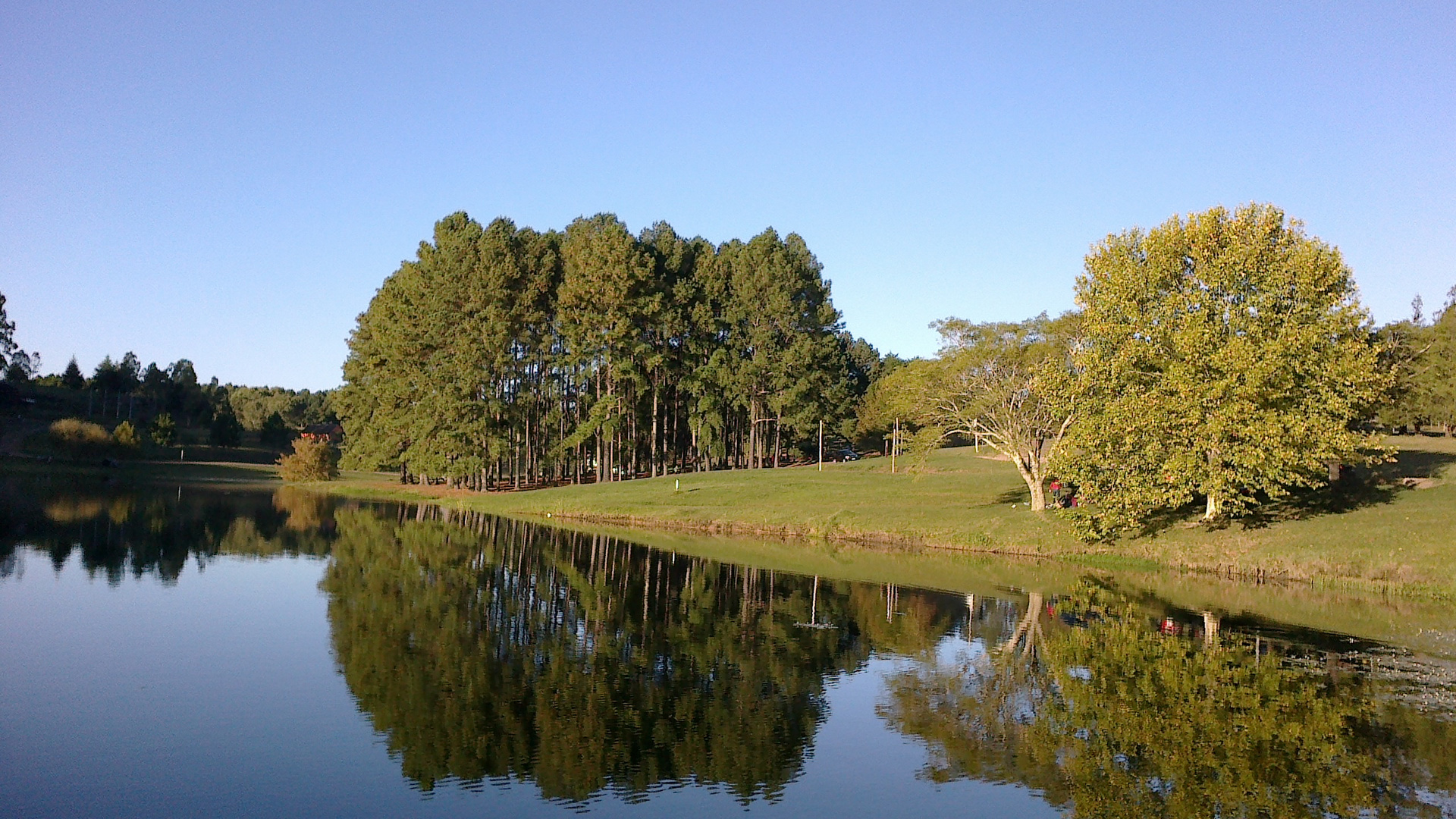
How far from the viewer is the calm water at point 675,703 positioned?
1431cm

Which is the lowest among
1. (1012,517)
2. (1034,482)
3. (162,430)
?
(1012,517)

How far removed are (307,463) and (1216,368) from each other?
80.3 m

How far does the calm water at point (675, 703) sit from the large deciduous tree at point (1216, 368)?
11.3m

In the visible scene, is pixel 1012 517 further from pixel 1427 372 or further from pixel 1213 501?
pixel 1427 372

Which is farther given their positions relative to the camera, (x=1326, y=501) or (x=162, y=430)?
Answer: (x=162, y=430)

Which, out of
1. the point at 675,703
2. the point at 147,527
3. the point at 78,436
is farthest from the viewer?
the point at 78,436

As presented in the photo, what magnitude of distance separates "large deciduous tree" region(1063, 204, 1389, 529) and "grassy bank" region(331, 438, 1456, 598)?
1775 millimetres

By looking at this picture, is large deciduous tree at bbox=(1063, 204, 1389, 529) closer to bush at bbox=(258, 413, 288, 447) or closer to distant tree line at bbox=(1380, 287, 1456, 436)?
distant tree line at bbox=(1380, 287, 1456, 436)

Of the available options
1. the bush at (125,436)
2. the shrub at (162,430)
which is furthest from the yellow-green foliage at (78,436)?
the shrub at (162,430)

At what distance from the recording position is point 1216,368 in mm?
42188

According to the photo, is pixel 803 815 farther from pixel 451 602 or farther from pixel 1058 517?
pixel 1058 517

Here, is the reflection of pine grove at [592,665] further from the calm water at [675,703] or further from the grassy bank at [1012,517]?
the grassy bank at [1012,517]

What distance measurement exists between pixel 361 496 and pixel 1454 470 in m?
73.4

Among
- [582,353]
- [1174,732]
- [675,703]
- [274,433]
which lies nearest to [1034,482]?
[1174,732]
